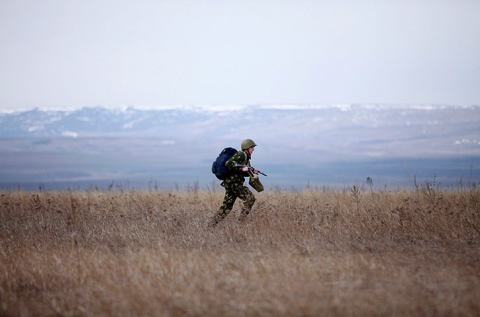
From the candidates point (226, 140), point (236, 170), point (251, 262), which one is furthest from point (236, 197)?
point (226, 140)

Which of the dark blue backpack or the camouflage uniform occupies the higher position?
the dark blue backpack

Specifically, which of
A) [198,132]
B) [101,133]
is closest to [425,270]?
[198,132]

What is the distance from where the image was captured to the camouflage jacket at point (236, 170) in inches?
418

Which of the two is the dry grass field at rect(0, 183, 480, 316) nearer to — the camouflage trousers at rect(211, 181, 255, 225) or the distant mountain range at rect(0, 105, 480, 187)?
the camouflage trousers at rect(211, 181, 255, 225)

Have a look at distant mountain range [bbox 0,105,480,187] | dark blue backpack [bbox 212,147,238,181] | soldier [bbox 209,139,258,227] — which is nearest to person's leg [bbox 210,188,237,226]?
soldier [bbox 209,139,258,227]

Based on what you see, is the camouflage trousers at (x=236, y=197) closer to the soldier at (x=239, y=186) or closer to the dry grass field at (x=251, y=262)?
the soldier at (x=239, y=186)

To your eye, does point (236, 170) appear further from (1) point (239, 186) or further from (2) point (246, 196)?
(2) point (246, 196)

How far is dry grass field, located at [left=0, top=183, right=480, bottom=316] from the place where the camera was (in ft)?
19.7

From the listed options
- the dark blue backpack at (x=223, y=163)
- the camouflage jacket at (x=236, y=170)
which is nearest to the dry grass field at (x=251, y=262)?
the camouflage jacket at (x=236, y=170)

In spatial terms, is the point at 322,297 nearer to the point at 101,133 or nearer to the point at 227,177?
the point at 227,177

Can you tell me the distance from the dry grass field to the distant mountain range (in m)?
60.6

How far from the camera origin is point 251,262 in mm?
7594

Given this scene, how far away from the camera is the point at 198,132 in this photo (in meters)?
133

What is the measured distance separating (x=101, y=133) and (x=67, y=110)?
58.7 ft
